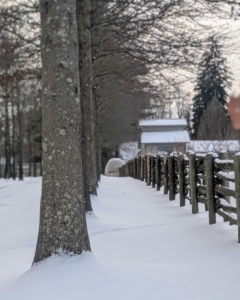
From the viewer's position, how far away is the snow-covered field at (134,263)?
131 inches

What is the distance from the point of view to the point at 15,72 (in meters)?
13.2

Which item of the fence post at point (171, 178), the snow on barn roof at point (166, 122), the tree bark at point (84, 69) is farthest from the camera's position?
the snow on barn roof at point (166, 122)

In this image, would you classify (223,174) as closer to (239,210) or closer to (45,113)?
(239,210)

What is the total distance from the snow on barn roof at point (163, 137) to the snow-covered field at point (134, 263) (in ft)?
87.4

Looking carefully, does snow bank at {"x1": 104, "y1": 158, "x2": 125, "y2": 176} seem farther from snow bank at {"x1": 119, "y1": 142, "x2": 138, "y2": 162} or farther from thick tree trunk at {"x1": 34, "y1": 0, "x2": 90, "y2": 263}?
thick tree trunk at {"x1": 34, "y1": 0, "x2": 90, "y2": 263}

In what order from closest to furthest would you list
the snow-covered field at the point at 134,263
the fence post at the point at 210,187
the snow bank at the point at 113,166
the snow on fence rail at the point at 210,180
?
1. the snow-covered field at the point at 134,263
2. the snow on fence rail at the point at 210,180
3. the fence post at the point at 210,187
4. the snow bank at the point at 113,166

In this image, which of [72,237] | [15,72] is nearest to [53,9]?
[72,237]

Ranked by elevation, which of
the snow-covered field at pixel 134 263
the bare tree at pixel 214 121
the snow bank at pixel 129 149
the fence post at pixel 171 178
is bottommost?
the snow-covered field at pixel 134 263

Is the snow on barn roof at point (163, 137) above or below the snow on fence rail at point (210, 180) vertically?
above

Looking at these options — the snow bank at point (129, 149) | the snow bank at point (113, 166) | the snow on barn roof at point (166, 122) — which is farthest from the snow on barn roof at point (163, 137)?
the snow bank at point (129, 149)

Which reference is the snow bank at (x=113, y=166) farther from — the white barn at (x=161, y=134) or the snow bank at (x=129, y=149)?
the snow bank at (x=129, y=149)

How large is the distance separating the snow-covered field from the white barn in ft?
87.8

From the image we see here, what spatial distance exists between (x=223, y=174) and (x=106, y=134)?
30703 mm

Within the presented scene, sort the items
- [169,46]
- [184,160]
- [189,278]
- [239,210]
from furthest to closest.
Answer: [169,46]
[184,160]
[239,210]
[189,278]
